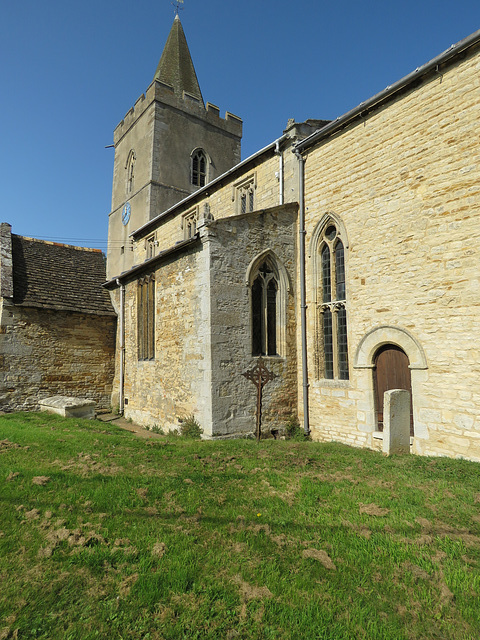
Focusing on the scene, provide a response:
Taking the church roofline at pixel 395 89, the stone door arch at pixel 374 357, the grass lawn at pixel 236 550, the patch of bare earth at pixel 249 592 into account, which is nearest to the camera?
the grass lawn at pixel 236 550

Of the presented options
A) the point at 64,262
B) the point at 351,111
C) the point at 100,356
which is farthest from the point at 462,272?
the point at 64,262

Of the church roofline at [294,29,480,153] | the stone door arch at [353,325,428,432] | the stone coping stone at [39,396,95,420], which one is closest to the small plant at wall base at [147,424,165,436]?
the stone coping stone at [39,396,95,420]

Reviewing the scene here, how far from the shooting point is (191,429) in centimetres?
965

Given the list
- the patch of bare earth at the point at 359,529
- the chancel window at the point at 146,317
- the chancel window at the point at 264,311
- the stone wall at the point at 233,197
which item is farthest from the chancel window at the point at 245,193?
the patch of bare earth at the point at 359,529

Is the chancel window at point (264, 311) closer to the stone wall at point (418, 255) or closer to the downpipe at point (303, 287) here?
the downpipe at point (303, 287)

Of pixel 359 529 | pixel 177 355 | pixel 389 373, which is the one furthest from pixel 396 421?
pixel 177 355

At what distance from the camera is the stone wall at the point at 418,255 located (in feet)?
23.4

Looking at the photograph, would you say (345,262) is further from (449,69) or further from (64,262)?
(64,262)

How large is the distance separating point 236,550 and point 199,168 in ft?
74.1

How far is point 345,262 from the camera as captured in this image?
30.7 ft

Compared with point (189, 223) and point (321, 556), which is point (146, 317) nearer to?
point (189, 223)

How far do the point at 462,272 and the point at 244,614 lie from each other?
6785 mm

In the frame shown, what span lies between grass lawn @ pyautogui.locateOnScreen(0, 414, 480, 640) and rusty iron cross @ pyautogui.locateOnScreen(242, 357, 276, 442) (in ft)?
8.30

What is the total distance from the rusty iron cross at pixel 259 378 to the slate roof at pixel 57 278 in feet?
28.9
